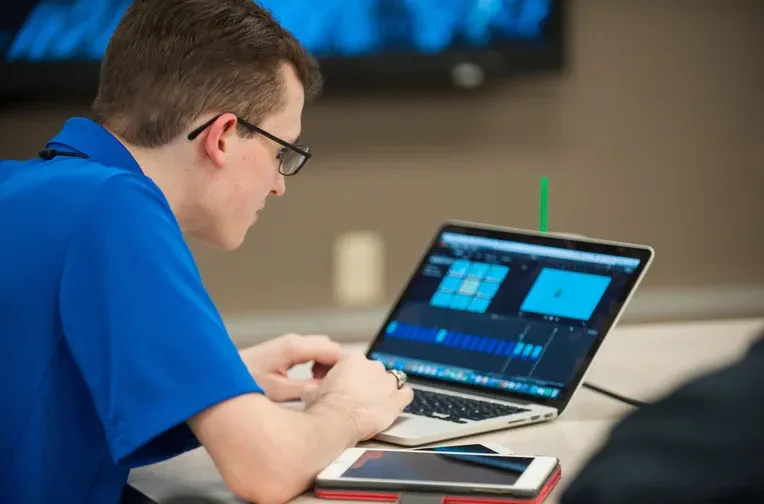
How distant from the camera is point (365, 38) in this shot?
337 centimetres

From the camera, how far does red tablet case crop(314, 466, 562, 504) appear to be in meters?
1.15

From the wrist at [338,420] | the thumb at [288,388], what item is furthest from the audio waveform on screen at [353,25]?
the wrist at [338,420]

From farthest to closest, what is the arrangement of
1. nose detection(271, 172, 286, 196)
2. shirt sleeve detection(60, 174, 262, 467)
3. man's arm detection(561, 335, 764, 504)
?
nose detection(271, 172, 286, 196) → shirt sleeve detection(60, 174, 262, 467) → man's arm detection(561, 335, 764, 504)

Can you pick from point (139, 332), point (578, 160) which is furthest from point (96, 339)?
point (578, 160)

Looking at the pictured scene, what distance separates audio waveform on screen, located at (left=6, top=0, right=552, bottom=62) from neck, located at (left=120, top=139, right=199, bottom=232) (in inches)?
75.2

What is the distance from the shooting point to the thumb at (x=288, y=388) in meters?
1.58

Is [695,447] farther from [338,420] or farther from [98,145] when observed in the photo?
[98,145]

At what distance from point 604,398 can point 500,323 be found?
177 millimetres

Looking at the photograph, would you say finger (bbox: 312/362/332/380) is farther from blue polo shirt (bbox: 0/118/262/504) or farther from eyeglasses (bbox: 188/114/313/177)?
blue polo shirt (bbox: 0/118/262/504)

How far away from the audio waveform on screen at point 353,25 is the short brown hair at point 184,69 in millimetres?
1859

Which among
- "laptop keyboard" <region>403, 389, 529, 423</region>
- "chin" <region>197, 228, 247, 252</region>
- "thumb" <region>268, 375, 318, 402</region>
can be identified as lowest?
"thumb" <region>268, 375, 318, 402</region>

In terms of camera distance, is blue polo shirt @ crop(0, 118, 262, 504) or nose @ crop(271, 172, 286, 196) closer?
blue polo shirt @ crop(0, 118, 262, 504)

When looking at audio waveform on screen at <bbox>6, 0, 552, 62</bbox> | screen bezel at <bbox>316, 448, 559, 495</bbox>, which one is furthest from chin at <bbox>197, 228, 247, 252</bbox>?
audio waveform on screen at <bbox>6, 0, 552, 62</bbox>

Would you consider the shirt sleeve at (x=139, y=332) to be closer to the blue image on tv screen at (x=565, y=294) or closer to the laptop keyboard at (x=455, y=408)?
the laptop keyboard at (x=455, y=408)
